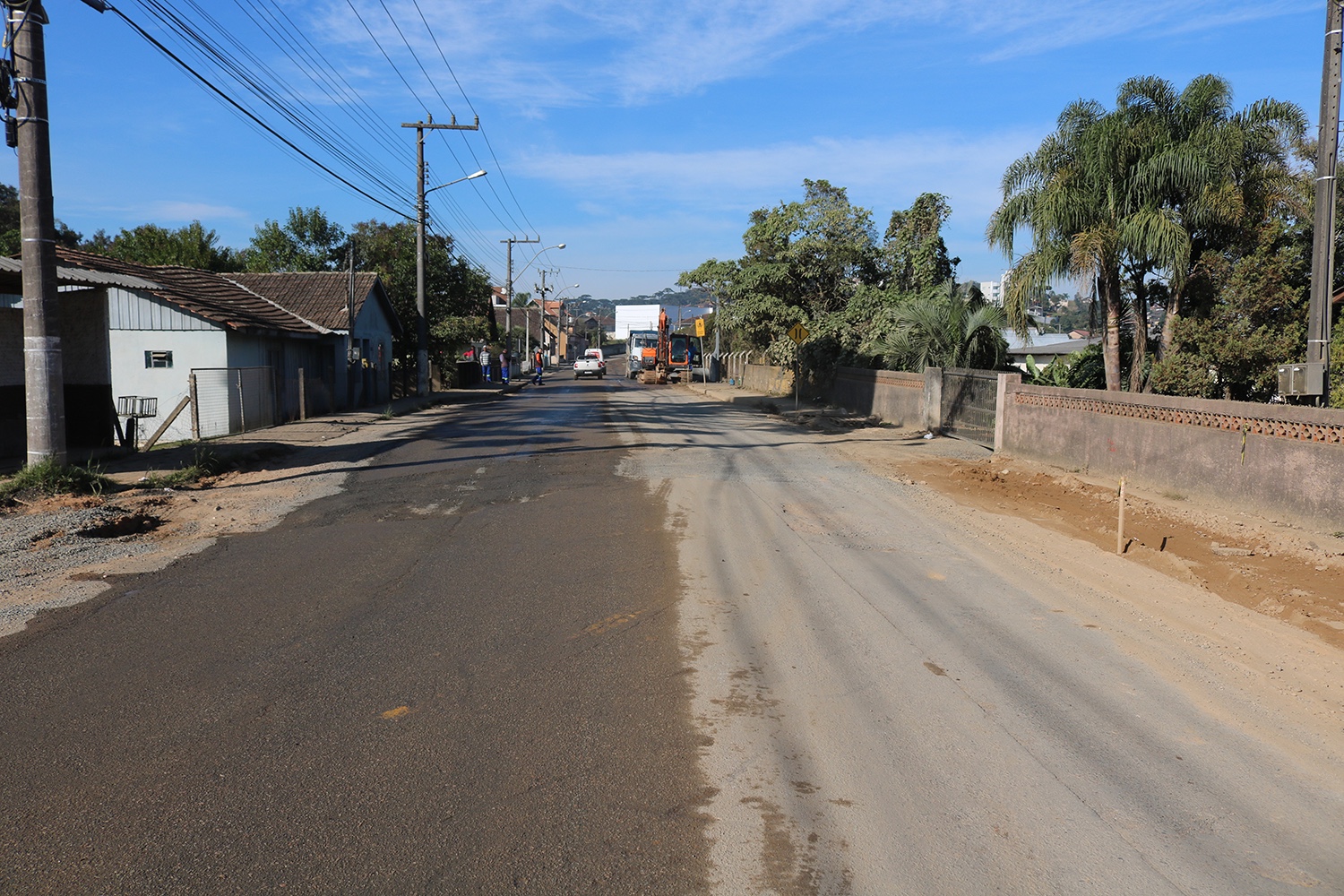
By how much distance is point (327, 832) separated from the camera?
3.97m

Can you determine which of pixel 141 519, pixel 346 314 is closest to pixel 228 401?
pixel 346 314

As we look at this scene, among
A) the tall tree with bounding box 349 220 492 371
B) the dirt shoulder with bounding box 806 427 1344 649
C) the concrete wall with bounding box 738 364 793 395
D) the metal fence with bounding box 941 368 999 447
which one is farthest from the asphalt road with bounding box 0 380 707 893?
the tall tree with bounding box 349 220 492 371

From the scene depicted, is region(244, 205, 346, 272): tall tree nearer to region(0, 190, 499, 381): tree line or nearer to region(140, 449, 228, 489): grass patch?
region(0, 190, 499, 381): tree line

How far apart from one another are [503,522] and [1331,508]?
857cm

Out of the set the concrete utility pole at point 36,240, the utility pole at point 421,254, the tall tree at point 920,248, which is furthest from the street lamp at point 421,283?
the concrete utility pole at point 36,240

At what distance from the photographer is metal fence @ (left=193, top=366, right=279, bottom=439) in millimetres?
21266

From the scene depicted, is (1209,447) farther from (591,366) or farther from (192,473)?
(591,366)

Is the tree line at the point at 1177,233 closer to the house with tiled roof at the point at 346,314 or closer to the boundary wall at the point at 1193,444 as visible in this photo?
the boundary wall at the point at 1193,444

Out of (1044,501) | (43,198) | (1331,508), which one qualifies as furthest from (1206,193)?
(43,198)

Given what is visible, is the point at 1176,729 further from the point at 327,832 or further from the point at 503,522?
the point at 503,522

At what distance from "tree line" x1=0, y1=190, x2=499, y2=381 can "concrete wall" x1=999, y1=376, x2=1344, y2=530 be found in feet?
101

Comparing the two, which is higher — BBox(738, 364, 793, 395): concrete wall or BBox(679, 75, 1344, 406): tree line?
BBox(679, 75, 1344, 406): tree line

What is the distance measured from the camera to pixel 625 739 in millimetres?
4930

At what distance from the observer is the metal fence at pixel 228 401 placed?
21266 mm
